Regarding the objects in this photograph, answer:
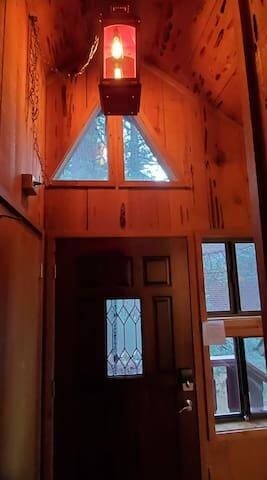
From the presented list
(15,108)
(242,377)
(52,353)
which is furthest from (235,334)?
(15,108)

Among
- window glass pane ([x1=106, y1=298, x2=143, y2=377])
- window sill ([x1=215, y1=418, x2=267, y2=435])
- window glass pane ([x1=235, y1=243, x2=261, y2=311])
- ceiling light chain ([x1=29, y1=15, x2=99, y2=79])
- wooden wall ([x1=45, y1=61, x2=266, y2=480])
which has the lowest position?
window sill ([x1=215, y1=418, x2=267, y2=435])

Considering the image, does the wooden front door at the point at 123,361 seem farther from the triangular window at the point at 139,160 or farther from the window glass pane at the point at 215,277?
the triangular window at the point at 139,160

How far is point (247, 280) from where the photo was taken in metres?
2.75

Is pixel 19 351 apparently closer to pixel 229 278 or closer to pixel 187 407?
pixel 187 407

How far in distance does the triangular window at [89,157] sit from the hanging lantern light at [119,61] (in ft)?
3.05

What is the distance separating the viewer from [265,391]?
2643mm

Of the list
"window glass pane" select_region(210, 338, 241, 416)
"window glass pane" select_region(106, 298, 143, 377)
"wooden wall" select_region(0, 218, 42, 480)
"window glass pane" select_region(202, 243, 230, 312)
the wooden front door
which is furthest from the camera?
"window glass pane" select_region(202, 243, 230, 312)

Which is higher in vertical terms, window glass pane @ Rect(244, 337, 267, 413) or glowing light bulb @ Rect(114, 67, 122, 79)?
glowing light bulb @ Rect(114, 67, 122, 79)

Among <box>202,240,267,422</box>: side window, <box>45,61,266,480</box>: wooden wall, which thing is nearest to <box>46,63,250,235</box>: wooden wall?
<box>45,61,266,480</box>: wooden wall

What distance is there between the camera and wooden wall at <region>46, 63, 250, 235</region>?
2.66 meters

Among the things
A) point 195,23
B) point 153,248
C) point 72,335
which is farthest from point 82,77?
point 72,335

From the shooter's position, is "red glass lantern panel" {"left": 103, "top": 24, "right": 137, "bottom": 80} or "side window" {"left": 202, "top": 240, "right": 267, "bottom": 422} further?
"side window" {"left": 202, "top": 240, "right": 267, "bottom": 422}

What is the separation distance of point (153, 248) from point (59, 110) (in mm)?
1206

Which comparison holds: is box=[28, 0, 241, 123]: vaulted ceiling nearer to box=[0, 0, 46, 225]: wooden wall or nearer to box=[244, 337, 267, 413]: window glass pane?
box=[0, 0, 46, 225]: wooden wall
